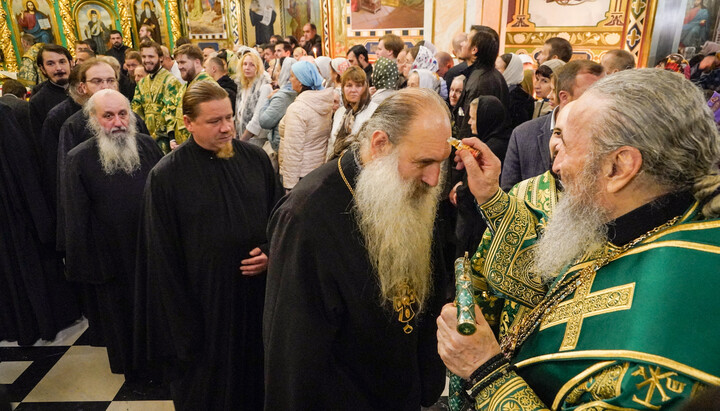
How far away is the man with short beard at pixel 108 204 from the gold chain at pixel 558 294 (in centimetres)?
243

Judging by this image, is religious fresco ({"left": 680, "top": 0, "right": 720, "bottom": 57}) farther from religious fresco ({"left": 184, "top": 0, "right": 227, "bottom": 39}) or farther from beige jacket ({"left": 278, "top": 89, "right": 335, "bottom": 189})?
religious fresco ({"left": 184, "top": 0, "right": 227, "bottom": 39})

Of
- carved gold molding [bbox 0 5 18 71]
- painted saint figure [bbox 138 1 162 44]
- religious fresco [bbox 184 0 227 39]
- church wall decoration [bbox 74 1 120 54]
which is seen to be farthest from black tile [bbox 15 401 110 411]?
religious fresco [bbox 184 0 227 39]

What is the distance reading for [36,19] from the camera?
43.2 feet

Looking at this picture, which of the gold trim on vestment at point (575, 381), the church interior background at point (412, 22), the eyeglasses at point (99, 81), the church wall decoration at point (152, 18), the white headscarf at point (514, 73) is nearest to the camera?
the gold trim on vestment at point (575, 381)

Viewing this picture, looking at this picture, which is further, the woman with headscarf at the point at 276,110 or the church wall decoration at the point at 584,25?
the church wall decoration at the point at 584,25

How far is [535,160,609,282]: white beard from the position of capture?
3.90ft

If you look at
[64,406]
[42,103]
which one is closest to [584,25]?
[42,103]

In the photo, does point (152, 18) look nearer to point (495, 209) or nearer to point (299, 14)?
point (299, 14)

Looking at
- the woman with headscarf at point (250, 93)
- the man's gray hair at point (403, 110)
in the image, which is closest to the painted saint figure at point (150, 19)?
the woman with headscarf at point (250, 93)

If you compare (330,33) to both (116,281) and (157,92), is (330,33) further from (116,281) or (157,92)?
(116,281)

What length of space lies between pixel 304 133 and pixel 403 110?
2.63 m

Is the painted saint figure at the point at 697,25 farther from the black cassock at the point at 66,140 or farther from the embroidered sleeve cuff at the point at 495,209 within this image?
the black cassock at the point at 66,140

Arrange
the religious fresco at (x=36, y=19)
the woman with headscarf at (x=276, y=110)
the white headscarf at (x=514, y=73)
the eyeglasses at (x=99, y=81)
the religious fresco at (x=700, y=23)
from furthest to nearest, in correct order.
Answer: the religious fresco at (x=36, y=19), the religious fresco at (x=700, y=23), the white headscarf at (x=514, y=73), the woman with headscarf at (x=276, y=110), the eyeglasses at (x=99, y=81)

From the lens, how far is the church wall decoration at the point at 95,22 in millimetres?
14094
